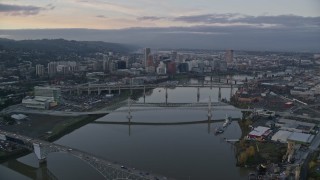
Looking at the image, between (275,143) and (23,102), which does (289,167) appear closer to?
(275,143)

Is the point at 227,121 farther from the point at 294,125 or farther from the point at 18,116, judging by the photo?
the point at 18,116

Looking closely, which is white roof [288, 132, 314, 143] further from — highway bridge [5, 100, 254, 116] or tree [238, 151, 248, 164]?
highway bridge [5, 100, 254, 116]

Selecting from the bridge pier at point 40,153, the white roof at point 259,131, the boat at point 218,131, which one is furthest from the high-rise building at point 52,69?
the white roof at point 259,131

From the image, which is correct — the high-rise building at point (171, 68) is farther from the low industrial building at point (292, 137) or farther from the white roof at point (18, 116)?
the low industrial building at point (292, 137)

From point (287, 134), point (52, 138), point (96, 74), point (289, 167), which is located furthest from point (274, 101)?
point (96, 74)

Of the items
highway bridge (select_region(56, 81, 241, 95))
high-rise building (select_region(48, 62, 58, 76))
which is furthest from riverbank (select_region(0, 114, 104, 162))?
high-rise building (select_region(48, 62, 58, 76))
